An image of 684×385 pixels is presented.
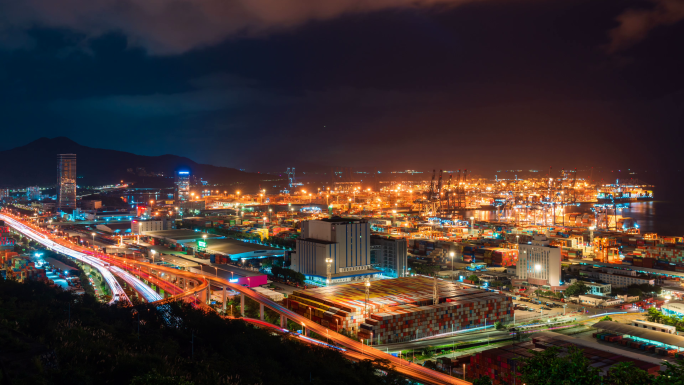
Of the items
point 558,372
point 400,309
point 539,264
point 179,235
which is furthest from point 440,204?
point 558,372

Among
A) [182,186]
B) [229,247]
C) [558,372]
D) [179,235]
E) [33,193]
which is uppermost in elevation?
[182,186]

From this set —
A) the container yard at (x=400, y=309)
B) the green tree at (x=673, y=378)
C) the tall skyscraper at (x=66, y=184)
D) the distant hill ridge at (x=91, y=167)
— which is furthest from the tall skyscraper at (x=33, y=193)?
the green tree at (x=673, y=378)

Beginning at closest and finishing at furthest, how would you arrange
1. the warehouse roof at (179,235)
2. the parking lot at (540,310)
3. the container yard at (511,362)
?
the container yard at (511,362) < the parking lot at (540,310) < the warehouse roof at (179,235)

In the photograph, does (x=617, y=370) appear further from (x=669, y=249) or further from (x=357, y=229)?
(x=669, y=249)

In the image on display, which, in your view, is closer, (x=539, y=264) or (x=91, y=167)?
(x=539, y=264)

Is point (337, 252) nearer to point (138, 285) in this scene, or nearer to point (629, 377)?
point (138, 285)

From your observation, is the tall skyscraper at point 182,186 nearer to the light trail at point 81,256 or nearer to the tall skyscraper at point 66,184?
the tall skyscraper at point 66,184

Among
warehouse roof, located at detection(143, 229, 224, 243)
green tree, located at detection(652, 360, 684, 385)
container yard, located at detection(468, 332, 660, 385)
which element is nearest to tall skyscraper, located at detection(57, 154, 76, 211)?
warehouse roof, located at detection(143, 229, 224, 243)
